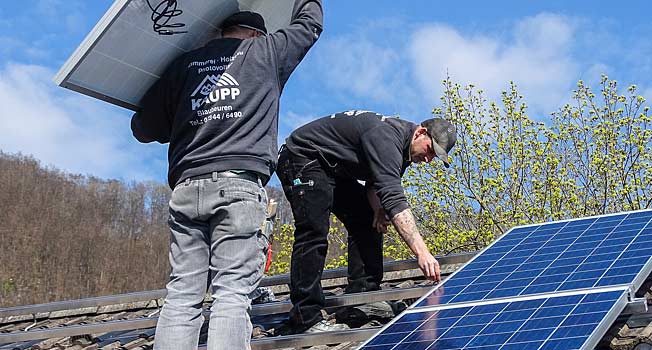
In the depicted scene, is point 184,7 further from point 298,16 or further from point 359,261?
point 359,261

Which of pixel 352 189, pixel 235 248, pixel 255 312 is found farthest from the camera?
pixel 352 189

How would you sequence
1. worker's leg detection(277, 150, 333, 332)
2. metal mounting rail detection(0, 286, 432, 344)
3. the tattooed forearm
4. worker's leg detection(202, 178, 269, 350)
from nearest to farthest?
worker's leg detection(202, 178, 269, 350)
the tattooed forearm
worker's leg detection(277, 150, 333, 332)
metal mounting rail detection(0, 286, 432, 344)

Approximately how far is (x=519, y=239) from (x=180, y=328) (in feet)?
9.99

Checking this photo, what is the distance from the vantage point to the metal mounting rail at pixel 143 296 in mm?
6426

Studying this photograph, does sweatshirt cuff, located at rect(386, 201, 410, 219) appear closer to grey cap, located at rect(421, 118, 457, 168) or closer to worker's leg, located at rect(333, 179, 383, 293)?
grey cap, located at rect(421, 118, 457, 168)

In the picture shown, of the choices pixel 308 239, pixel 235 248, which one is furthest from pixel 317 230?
pixel 235 248

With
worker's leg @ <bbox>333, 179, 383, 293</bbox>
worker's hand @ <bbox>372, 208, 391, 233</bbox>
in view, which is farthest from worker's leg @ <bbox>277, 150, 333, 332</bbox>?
worker's hand @ <bbox>372, 208, 391, 233</bbox>

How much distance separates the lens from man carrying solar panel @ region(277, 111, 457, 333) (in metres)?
5.11

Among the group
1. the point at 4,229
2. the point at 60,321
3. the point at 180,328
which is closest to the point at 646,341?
the point at 180,328

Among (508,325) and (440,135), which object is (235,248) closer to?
(508,325)

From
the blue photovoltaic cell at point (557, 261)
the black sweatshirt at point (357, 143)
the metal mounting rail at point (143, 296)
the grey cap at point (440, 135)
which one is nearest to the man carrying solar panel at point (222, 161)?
the black sweatshirt at point (357, 143)

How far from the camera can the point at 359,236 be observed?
583 cm

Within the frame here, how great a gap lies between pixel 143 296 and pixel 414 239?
119 inches

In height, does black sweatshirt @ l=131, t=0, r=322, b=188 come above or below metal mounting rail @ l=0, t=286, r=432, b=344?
above
